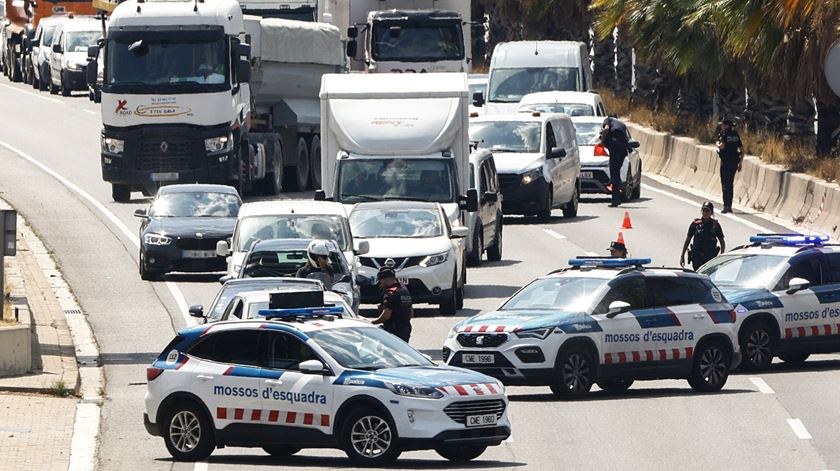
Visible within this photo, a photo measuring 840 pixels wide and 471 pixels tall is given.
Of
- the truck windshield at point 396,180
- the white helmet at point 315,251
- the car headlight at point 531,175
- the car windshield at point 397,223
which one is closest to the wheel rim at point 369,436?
the white helmet at point 315,251

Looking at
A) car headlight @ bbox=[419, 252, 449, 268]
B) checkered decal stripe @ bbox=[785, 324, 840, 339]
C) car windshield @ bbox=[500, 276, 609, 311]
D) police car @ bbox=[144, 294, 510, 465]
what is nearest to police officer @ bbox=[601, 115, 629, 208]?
car headlight @ bbox=[419, 252, 449, 268]

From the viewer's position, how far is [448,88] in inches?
1264

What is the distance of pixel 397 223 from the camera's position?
29094 mm

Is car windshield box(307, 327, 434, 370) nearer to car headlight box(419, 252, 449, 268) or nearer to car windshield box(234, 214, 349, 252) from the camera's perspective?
car windshield box(234, 214, 349, 252)

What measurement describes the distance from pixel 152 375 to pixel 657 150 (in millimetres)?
32689

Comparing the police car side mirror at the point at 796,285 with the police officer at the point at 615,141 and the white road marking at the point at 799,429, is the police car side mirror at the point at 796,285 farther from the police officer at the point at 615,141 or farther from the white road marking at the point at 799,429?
the police officer at the point at 615,141

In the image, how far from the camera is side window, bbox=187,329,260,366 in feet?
57.8

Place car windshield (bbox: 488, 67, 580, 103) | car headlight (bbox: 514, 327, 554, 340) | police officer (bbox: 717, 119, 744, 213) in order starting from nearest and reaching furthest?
car headlight (bbox: 514, 327, 554, 340)
police officer (bbox: 717, 119, 744, 213)
car windshield (bbox: 488, 67, 580, 103)

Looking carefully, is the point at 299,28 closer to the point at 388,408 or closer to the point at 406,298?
the point at 406,298

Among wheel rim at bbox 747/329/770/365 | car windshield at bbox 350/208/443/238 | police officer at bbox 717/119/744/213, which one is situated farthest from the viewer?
police officer at bbox 717/119/744/213

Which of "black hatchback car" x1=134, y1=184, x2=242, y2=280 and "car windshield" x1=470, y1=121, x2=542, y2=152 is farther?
"car windshield" x1=470, y1=121, x2=542, y2=152

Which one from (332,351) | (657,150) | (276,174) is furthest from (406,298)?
(657,150)

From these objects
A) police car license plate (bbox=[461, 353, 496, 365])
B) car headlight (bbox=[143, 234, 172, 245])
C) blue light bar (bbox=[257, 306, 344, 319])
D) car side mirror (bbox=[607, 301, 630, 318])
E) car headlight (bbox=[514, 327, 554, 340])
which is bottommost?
car headlight (bbox=[143, 234, 172, 245])

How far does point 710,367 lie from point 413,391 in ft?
21.4
